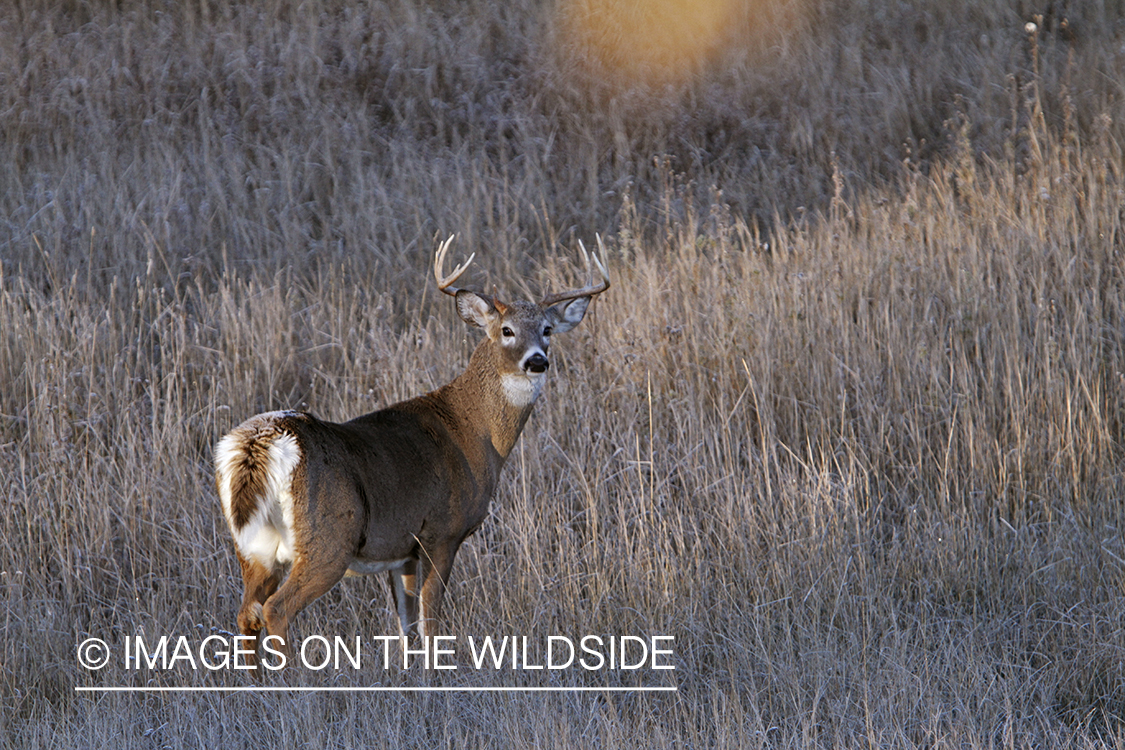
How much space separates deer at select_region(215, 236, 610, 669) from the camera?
3.72 meters

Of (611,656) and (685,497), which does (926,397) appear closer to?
(685,497)

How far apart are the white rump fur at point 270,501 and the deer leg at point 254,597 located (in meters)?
0.03

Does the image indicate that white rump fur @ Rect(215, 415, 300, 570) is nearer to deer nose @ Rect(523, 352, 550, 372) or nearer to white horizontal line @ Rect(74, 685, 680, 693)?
white horizontal line @ Rect(74, 685, 680, 693)

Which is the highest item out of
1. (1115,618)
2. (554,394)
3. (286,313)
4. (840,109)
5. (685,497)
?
(840,109)

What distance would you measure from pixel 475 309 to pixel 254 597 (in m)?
1.50

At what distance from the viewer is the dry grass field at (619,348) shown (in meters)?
4.10

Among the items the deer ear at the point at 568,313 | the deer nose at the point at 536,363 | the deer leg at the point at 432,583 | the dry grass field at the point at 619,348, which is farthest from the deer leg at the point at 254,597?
the deer ear at the point at 568,313

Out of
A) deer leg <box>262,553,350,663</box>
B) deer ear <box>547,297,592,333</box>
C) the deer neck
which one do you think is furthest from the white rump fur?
deer ear <box>547,297,592,333</box>

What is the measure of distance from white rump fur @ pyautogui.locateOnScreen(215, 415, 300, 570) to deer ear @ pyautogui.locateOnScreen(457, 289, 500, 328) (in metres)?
1.09

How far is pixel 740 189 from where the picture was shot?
9.78 meters

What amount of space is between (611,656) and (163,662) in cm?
180

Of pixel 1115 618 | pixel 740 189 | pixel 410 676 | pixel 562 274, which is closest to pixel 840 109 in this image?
pixel 740 189

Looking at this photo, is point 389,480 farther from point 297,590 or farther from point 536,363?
point 536,363

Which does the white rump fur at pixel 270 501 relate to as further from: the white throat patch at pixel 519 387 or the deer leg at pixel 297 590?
the white throat patch at pixel 519 387
